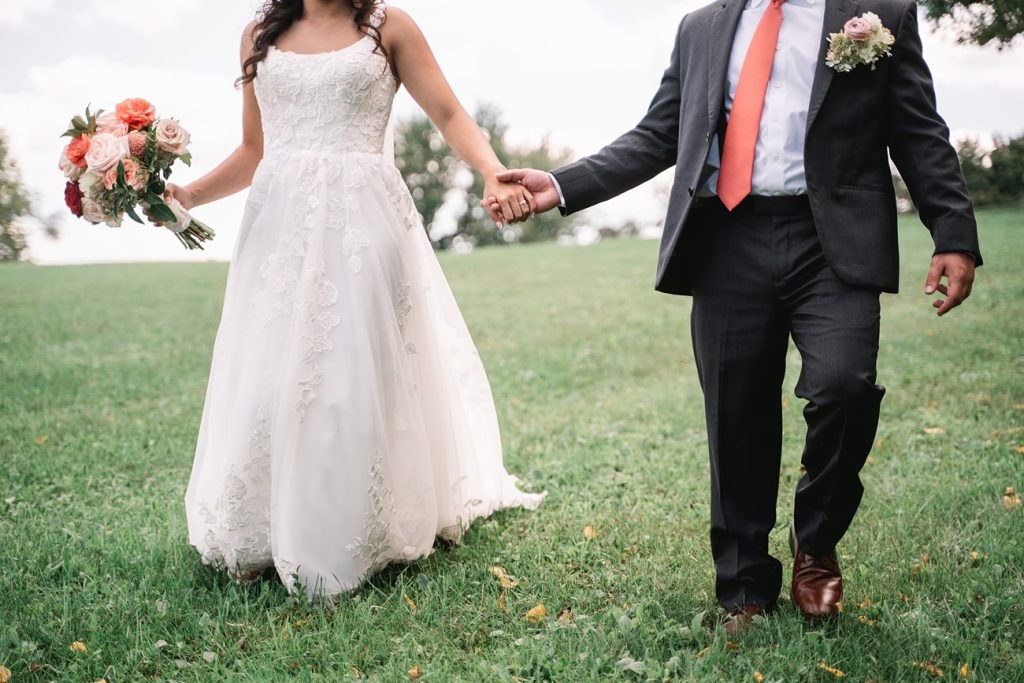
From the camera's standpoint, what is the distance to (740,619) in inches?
138

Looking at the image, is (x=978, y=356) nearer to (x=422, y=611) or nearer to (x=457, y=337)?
(x=457, y=337)

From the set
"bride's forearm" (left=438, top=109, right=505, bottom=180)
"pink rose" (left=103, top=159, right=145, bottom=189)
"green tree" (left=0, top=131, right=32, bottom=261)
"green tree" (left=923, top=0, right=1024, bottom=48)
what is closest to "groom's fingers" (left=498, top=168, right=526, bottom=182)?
"bride's forearm" (left=438, top=109, right=505, bottom=180)

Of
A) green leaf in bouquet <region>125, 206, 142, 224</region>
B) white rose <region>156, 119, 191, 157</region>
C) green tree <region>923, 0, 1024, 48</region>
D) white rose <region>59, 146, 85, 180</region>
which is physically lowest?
green leaf in bouquet <region>125, 206, 142, 224</region>

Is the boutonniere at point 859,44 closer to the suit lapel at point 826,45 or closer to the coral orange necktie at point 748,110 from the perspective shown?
the suit lapel at point 826,45

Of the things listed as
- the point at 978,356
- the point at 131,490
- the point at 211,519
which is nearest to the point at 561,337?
the point at 978,356

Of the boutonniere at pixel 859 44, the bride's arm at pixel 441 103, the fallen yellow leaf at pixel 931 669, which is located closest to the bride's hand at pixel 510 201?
the bride's arm at pixel 441 103

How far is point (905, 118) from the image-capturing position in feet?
10.6

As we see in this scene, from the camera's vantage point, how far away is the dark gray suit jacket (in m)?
3.18

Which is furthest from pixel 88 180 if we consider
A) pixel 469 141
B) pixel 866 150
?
pixel 866 150

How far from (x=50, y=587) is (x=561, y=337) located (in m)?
7.89

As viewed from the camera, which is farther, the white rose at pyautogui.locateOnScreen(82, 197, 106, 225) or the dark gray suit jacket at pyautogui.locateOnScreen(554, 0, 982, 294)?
the white rose at pyautogui.locateOnScreen(82, 197, 106, 225)

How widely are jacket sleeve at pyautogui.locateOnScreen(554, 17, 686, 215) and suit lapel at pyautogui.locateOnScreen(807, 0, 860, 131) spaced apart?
27.3 inches

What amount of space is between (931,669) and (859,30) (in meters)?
2.34

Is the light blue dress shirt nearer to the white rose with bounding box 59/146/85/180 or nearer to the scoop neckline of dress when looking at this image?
the scoop neckline of dress
